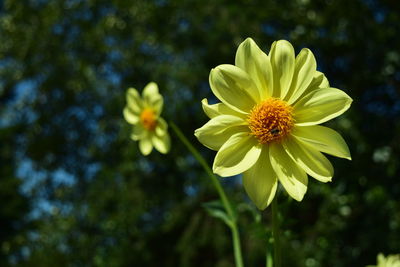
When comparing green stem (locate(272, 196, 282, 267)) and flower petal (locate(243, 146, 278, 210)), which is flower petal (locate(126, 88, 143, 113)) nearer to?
flower petal (locate(243, 146, 278, 210))

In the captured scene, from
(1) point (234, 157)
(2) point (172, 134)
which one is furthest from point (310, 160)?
(2) point (172, 134)

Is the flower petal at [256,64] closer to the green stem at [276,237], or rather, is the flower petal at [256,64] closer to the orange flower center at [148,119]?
the green stem at [276,237]

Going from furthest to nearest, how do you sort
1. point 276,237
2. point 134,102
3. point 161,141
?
1. point 134,102
2. point 161,141
3. point 276,237

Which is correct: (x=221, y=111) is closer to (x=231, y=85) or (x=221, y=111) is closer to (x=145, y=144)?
(x=231, y=85)

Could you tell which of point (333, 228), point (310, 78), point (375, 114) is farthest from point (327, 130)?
point (375, 114)

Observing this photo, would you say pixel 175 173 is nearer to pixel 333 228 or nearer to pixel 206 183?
pixel 206 183
